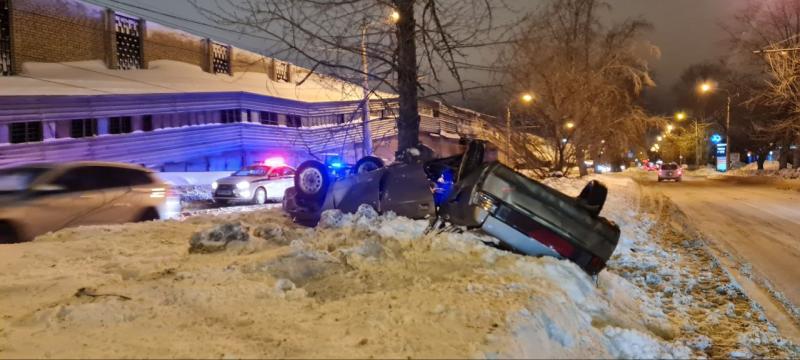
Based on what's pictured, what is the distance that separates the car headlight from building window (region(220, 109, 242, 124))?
2876cm

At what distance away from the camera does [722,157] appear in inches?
2222

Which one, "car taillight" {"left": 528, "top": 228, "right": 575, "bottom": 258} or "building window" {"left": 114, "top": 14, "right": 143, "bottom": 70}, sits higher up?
"building window" {"left": 114, "top": 14, "right": 143, "bottom": 70}

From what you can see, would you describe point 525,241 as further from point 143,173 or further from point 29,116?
point 29,116

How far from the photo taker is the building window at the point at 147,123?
27734 mm

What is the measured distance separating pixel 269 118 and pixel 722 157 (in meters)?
46.0

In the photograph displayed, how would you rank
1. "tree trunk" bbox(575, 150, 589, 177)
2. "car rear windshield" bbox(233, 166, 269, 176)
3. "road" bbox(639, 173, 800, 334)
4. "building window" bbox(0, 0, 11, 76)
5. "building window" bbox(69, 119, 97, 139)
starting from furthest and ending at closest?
"tree trunk" bbox(575, 150, 589, 177), "building window" bbox(69, 119, 97, 139), "building window" bbox(0, 0, 11, 76), "car rear windshield" bbox(233, 166, 269, 176), "road" bbox(639, 173, 800, 334)

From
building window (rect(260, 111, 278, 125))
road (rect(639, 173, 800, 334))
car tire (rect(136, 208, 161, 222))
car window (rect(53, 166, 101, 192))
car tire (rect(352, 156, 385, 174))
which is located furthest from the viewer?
building window (rect(260, 111, 278, 125))

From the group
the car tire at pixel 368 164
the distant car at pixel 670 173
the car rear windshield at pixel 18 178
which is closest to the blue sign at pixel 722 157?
A: the distant car at pixel 670 173

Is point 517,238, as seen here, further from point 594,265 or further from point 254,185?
point 254,185

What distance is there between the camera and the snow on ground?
332cm

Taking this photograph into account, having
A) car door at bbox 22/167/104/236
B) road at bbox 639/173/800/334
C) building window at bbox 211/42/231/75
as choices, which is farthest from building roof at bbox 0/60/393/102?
road at bbox 639/173/800/334

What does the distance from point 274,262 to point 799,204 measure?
20040mm

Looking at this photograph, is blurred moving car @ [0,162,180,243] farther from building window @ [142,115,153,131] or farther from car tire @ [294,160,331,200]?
building window @ [142,115,153,131]

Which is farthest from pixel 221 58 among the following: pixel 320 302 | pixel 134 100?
pixel 320 302
